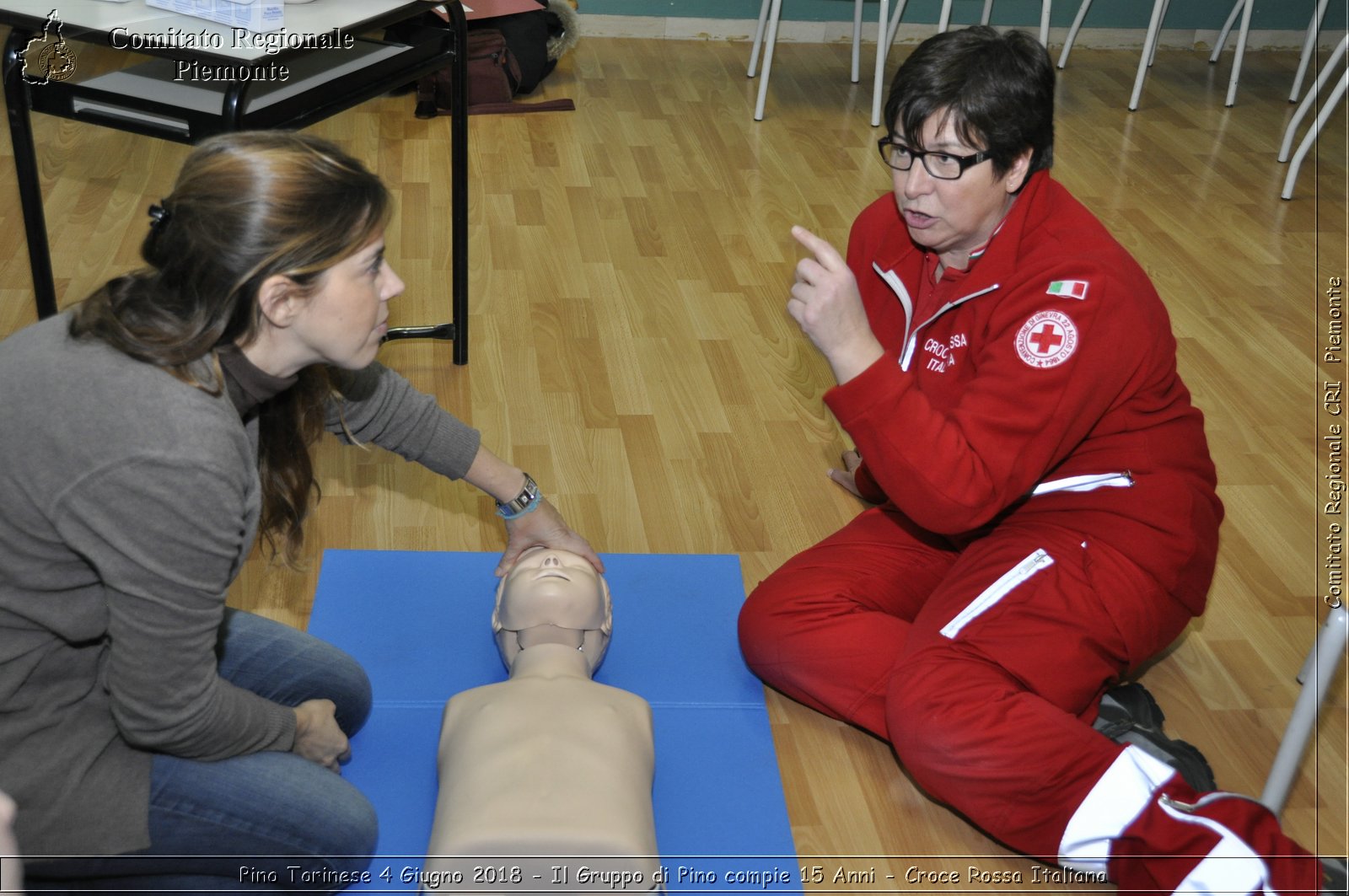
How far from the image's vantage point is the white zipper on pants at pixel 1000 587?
1779mm

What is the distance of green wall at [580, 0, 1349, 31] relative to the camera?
5008 millimetres

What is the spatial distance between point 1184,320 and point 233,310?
8.52 ft

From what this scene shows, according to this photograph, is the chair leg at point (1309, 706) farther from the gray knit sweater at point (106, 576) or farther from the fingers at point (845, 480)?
the gray knit sweater at point (106, 576)

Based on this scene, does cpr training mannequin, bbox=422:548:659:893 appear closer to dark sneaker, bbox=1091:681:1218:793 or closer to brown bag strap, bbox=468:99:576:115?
dark sneaker, bbox=1091:681:1218:793

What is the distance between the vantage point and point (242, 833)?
1.45 meters

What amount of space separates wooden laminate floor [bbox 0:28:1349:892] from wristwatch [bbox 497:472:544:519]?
0.37m

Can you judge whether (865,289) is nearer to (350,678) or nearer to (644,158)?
(350,678)

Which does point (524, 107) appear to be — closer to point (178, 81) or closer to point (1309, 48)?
point (178, 81)

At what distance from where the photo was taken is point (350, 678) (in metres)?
1.77

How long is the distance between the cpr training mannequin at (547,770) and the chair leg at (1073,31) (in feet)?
13.1

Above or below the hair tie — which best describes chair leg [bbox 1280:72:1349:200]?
below

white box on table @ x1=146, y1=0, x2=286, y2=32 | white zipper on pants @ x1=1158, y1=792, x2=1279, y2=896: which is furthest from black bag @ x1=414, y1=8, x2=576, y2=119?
white zipper on pants @ x1=1158, y1=792, x2=1279, y2=896

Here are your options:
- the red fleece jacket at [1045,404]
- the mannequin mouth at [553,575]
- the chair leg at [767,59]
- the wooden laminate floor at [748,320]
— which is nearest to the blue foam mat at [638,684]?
the wooden laminate floor at [748,320]

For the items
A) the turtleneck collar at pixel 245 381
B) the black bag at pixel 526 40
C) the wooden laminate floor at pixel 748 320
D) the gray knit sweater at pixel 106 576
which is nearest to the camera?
the gray knit sweater at pixel 106 576
